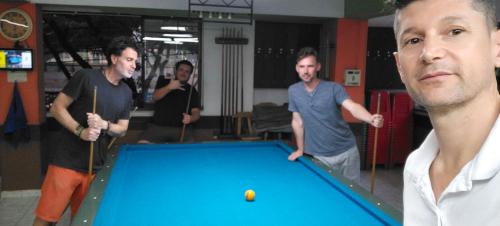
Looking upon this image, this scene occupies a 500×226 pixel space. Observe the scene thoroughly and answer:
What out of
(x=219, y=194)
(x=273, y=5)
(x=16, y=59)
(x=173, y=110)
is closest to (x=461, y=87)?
(x=219, y=194)

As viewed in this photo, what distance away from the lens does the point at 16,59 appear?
4.33 m

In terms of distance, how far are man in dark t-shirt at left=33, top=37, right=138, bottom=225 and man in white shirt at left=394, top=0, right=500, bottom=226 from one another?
7.36ft

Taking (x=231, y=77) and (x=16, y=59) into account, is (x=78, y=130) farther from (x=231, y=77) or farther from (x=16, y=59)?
(x=231, y=77)

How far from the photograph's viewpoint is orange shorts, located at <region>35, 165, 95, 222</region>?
267 cm

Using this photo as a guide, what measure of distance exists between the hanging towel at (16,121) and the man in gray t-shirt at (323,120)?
3.06 meters

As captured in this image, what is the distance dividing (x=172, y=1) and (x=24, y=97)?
77.0 inches

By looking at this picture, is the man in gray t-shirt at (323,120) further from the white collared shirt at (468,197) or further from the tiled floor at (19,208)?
the tiled floor at (19,208)

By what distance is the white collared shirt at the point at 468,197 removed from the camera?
73 centimetres

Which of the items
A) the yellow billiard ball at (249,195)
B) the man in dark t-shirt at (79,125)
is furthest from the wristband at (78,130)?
the yellow billiard ball at (249,195)

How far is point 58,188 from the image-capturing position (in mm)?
2721

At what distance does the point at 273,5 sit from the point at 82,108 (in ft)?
9.36

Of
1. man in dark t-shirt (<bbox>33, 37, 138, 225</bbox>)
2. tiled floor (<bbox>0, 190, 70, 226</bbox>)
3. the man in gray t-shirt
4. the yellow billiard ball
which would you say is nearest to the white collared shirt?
the yellow billiard ball

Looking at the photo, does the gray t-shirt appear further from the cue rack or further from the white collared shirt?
the cue rack

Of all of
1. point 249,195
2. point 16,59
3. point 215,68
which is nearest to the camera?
point 249,195
